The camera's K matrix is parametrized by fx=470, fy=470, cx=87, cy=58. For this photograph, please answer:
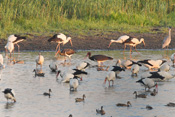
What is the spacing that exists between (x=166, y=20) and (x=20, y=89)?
16.8 m

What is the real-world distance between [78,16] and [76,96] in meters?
15.7

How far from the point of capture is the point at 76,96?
13.1 meters

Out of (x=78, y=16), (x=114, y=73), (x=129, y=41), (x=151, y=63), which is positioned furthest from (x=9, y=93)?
(x=78, y=16)

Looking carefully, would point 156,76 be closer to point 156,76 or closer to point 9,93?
point 156,76

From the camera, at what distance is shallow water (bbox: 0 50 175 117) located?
11.2m

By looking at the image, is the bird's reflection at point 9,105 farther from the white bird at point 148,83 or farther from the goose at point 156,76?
the goose at point 156,76

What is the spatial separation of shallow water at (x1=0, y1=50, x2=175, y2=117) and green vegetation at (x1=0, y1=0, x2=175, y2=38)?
854 cm

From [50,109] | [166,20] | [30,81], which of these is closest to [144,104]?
[50,109]

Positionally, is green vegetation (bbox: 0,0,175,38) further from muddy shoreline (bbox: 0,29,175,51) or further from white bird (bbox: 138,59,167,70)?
white bird (bbox: 138,59,167,70)

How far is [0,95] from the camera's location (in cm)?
1326

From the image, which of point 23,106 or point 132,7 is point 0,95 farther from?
point 132,7

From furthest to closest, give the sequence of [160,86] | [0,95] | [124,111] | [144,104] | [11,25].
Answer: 1. [11,25]
2. [160,86]
3. [0,95]
4. [144,104]
5. [124,111]

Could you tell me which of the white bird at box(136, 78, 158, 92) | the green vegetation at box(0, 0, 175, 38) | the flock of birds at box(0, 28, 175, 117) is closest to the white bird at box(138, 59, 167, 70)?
the flock of birds at box(0, 28, 175, 117)

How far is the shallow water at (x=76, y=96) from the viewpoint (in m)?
11.2
